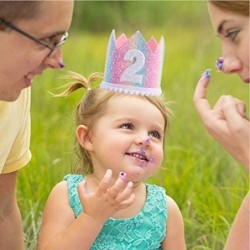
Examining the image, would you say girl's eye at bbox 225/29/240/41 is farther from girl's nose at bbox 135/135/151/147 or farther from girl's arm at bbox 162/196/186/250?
girl's arm at bbox 162/196/186/250

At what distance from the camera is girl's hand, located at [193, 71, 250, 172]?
120 inches

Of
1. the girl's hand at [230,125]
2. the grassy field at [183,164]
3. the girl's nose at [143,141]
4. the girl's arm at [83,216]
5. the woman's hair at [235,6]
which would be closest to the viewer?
the woman's hair at [235,6]

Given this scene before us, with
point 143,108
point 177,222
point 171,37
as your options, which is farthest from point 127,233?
point 171,37

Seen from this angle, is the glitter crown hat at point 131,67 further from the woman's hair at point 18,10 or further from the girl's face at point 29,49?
the woman's hair at point 18,10

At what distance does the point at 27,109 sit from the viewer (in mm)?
3764

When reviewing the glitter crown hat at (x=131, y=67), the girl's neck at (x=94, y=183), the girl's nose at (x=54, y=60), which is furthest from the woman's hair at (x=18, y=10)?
the girl's neck at (x=94, y=183)

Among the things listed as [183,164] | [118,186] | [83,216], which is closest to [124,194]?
[118,186]

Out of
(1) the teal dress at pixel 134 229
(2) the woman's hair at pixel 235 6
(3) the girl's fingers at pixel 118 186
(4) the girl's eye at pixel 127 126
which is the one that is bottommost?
(1) the teal dress at pixel 134 229

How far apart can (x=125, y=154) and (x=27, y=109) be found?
1.64 ft

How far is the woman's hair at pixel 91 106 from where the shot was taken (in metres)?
3.58

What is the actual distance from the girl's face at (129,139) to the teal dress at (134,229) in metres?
0.15

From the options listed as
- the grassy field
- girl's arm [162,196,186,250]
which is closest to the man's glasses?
the grassy field

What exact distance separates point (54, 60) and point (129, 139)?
0.40 meters

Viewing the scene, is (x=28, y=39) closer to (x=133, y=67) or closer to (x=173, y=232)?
(x=133, y=67)
